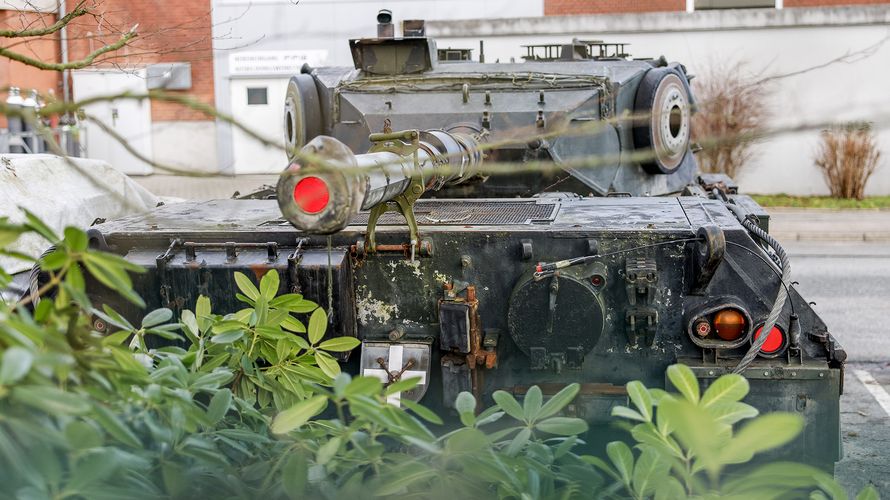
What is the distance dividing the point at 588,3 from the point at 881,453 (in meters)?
15.8

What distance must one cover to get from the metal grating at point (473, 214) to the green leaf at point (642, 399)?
2.71 m

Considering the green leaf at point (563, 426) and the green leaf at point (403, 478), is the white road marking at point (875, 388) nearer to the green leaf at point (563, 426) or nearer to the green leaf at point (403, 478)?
the green leaf at point (563, 426)

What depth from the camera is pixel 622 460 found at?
2.02m

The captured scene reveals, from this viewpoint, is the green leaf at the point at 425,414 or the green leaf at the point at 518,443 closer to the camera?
the green leaf at the point at 425,414

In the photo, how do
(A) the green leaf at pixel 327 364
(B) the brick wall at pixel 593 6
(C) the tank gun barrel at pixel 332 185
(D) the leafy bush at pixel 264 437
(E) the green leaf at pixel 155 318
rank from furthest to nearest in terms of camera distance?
(B) the brick wall at pixel 593 6 → (A) the green leaf at pixel 327 364 → (E) the green leaf at pixel 155 318 → (C) the tank gun barrel at pixel 332 185 → (D) the leafy bush at pixel 264 437

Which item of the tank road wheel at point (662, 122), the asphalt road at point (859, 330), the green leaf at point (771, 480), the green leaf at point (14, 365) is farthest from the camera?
the tank road wheel at point (662, 122)

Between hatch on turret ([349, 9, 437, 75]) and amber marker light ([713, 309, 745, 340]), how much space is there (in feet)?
10.5

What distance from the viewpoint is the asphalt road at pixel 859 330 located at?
6.08 meters

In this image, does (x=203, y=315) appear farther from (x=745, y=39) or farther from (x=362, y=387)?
(x=745, y=39)

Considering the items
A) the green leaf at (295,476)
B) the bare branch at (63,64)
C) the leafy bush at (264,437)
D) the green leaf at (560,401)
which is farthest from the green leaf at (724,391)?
the bare branch at (63,64)

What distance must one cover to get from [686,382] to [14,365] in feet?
3.50

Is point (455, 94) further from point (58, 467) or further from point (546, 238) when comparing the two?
point (58, 467)

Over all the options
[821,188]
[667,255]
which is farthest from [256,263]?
[821,188]

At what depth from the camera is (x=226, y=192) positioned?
38.5 ft
